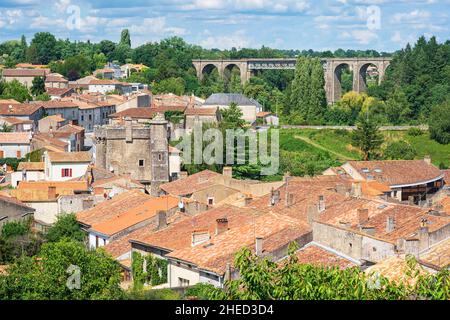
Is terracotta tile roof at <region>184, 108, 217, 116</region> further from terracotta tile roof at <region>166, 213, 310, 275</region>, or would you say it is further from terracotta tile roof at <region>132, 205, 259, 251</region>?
terracotta tile roof at <region>166, 213, 310, 275</region>

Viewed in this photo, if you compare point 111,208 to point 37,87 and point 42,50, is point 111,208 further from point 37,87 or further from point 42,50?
point 42,50

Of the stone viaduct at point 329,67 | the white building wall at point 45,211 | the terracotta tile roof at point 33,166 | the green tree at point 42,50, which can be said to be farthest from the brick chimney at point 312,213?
the green tree at point 42,50

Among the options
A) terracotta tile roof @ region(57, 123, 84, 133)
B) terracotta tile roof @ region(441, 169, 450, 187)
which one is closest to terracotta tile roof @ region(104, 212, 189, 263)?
terracotta tile roof @ region(441, 169, 450, 187)

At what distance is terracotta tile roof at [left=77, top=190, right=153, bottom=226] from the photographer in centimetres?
3133

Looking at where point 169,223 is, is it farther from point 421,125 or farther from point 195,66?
point 195,66

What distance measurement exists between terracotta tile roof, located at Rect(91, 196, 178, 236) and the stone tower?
443 inches

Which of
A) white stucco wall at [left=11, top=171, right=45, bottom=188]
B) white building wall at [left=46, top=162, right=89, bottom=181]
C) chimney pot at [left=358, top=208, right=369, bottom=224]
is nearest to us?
chimney pot at [left=358, top=208, right=369, bottom=224]

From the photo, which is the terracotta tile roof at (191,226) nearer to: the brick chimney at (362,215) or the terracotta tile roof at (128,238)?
the terracotta tile roof at (128,238)

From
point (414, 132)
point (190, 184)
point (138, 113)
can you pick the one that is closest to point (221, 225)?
point (190, 184)

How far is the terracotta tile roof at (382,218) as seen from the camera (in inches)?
885

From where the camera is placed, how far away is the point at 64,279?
19.9 m

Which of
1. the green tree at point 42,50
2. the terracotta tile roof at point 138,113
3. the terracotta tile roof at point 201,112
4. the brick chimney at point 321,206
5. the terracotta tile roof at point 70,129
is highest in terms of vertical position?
the green tree at point 42,50

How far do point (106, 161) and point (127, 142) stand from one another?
3.89 feet
